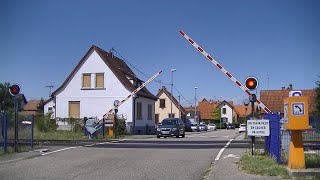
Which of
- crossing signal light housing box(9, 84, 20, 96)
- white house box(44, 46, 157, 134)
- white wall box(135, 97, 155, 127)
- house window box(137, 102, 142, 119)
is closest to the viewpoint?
crossing signal light housing box(9, 84, 20, 96)

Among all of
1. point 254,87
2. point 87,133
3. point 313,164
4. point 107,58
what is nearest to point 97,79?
point 107,58

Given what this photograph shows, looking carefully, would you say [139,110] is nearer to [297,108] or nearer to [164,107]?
[164,107]

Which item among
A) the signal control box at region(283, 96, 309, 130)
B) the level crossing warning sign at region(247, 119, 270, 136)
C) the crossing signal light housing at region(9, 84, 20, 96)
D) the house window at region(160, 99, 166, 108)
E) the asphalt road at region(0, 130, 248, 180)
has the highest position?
the house window at region(160, 99, 166, 108)

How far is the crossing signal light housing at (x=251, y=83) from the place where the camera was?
15508 millimetres

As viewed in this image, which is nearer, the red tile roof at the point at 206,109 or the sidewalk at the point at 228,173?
the sidewalk at the point at 228,173

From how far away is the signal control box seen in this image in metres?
11.2

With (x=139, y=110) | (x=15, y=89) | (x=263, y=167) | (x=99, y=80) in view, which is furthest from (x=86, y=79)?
(x=263, y=167)

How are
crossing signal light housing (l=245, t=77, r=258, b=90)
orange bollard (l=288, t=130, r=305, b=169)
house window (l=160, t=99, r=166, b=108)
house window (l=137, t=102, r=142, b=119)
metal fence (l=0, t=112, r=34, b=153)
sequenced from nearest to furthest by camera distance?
orange bollard (l=288, t=130, r=305, b=169) < crossing signal light housing (l=245, t=77, r=258, b=90) < metal fence (l=0, t=112, r=34, b=153) < house window (l=137, t=102, r=142, b=119) < house window (l=160, t=99, r=166, b=108)

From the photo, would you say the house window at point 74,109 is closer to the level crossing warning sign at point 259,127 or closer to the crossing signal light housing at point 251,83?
the crossing signal light housing at point 251,83

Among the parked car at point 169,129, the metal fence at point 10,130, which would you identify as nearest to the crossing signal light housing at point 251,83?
the metal fence at point 10,130

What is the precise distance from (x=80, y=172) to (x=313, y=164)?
6210mm

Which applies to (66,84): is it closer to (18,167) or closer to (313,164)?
(18,167)

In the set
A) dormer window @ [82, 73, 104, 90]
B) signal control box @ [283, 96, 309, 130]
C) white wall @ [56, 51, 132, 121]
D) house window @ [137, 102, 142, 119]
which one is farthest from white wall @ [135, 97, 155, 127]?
signal control box @ [283, 96, 309, 130]

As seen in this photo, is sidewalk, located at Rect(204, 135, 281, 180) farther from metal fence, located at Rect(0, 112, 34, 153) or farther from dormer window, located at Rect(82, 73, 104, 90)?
dormer window, located at Rect(82, 73, 104, 90)
